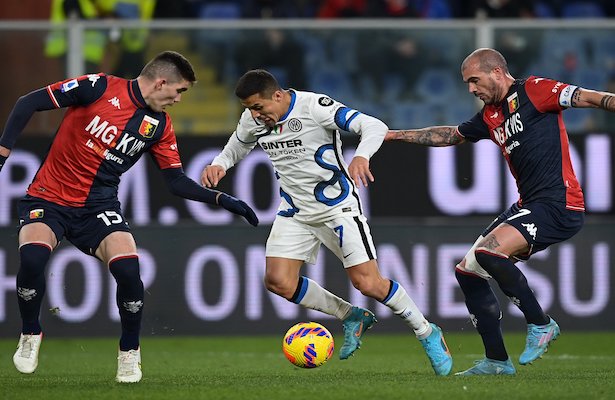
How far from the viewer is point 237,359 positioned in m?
10.7

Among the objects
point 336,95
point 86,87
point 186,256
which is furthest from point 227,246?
point 86,87

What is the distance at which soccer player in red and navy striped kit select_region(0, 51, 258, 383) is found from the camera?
8.01 m

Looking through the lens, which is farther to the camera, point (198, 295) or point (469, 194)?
point (469, 194)

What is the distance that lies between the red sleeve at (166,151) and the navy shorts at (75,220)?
0.52m

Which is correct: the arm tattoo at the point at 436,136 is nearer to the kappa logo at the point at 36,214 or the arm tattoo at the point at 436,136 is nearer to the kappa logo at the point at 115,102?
the kappa logo at the point at 115,102

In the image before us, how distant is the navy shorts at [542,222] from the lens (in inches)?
331

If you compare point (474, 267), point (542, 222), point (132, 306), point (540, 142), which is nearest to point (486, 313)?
point (474, 267)

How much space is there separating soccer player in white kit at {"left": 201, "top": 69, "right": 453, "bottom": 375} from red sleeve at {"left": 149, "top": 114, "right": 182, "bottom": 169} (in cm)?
27

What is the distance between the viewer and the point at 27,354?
797 cm

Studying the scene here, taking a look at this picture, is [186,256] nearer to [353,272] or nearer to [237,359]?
[237,359]

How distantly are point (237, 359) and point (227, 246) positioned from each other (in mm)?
2115

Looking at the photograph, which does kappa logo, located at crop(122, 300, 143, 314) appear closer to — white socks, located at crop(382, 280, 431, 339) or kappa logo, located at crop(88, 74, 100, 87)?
kappa logo, located at crop(88, 74, 100, 87)

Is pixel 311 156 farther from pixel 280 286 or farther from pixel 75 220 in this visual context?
pixel 75 220

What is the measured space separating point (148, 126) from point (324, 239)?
5.25 feet
